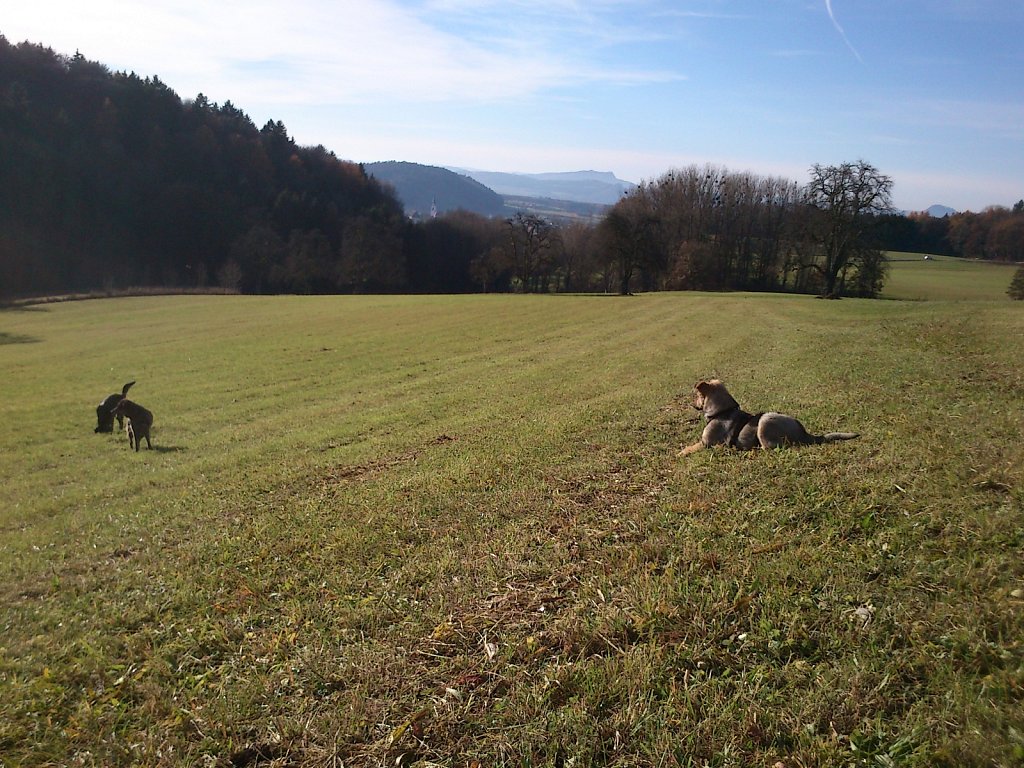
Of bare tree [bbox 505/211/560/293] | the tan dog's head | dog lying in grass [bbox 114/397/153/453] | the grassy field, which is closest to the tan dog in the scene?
the tan dog's head

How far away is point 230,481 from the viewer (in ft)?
37.3

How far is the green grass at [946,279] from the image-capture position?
64562 mm

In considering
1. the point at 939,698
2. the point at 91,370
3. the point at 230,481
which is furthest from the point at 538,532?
the point at 91,370

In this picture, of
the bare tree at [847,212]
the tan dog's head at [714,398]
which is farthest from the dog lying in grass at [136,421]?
the bare tree at [847,212]

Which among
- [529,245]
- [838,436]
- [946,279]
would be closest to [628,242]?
[529,245]

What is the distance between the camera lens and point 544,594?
221 inches

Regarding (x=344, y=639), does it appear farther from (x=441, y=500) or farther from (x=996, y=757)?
(x=996, y=757)

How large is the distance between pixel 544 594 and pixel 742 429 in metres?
4.95

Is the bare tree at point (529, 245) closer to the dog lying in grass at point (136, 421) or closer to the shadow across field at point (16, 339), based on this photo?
the shadow across field at point (16, 339)

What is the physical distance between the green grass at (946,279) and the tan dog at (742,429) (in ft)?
195

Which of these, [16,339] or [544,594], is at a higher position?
[544,594]

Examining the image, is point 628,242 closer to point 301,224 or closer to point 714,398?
point 714,398

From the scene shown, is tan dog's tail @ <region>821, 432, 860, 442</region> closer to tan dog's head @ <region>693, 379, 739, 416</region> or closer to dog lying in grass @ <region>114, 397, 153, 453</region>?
tan dog's head @ <region>693, 379, 739, 416</region>

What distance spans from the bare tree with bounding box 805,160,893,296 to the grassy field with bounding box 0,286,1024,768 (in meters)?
48.4
